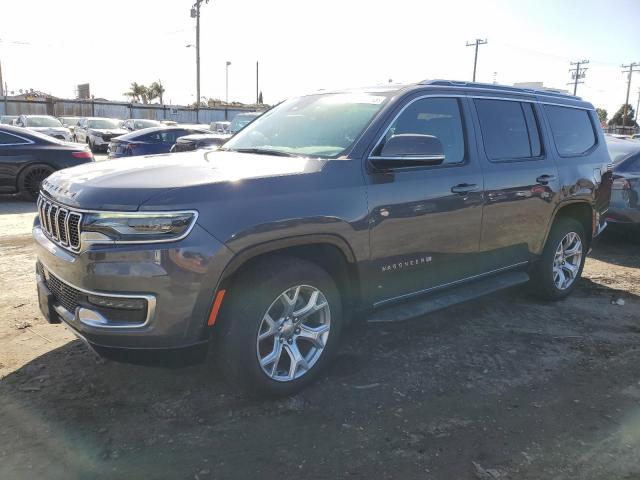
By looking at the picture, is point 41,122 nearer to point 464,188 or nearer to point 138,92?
point 464,188

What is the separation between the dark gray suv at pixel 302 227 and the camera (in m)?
2.74

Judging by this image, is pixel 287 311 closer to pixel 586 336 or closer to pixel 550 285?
pixel 586 336

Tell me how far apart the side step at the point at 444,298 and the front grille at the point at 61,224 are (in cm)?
194

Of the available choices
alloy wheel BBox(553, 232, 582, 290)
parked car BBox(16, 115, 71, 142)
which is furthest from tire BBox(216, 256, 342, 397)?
parked car BBox(16, 115, 71, 142)

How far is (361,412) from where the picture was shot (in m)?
3.21

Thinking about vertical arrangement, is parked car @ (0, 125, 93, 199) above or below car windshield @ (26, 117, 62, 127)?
below

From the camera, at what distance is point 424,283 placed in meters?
3.92

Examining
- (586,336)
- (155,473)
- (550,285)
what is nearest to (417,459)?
(155,473)

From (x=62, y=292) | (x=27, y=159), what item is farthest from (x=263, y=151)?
(x=27, y=159)

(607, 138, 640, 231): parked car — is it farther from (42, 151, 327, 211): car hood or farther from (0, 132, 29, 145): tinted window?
(0, 132, 29, 145): tinted window

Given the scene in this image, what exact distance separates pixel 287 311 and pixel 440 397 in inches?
45.4

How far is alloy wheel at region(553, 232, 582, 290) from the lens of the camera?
5375mm

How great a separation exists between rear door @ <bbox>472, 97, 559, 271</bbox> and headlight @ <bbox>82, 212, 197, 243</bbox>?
255 cm

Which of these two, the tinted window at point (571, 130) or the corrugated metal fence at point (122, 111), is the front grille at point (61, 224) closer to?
the tinted window at point (571, 130)
